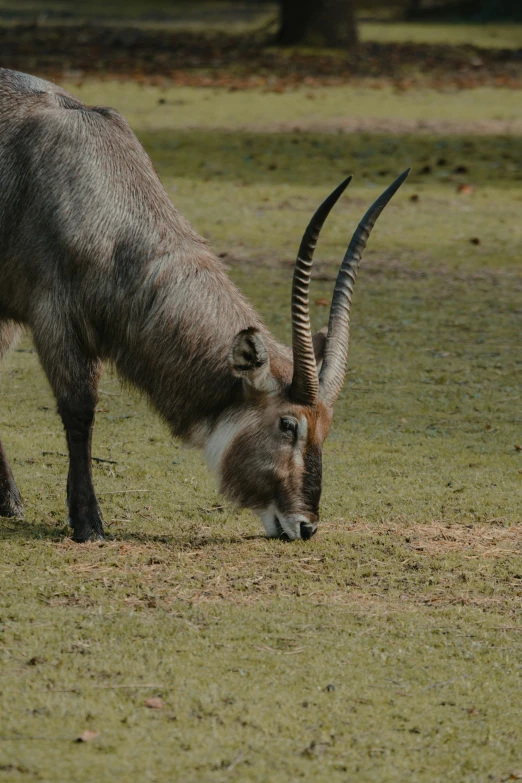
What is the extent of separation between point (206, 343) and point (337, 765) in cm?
222

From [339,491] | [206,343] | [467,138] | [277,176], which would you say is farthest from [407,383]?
[467,138]

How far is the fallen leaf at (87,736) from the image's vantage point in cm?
377

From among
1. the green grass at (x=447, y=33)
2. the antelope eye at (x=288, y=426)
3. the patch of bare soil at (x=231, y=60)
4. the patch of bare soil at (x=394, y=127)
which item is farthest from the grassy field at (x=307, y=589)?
the green grass at (x=447, y=33)

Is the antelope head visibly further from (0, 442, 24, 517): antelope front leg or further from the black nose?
(0, 442, 24, 517): antelope front leg

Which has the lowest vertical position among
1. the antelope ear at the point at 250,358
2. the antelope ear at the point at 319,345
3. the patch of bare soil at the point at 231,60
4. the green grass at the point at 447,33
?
the green grass at the point at 447,33

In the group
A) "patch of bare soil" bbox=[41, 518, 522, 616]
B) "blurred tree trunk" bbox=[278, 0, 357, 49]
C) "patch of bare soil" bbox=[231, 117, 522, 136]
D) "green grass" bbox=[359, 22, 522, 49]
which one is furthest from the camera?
"green grass" bbox=[359, 22, 522, 49]

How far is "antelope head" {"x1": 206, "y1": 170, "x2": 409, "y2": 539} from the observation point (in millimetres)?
5168

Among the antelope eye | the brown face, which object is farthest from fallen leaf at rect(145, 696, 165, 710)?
the antelope eye

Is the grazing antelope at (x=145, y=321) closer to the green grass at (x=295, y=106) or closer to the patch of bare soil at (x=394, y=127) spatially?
the green grass at (x=295, y=106)

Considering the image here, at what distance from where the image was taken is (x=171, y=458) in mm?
6727

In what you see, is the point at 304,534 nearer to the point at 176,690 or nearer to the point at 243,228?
the point at 176,690

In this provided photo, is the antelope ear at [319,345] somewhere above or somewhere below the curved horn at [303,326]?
below

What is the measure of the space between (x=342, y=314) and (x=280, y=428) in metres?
0.65

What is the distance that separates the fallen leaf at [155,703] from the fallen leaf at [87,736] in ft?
0.75
